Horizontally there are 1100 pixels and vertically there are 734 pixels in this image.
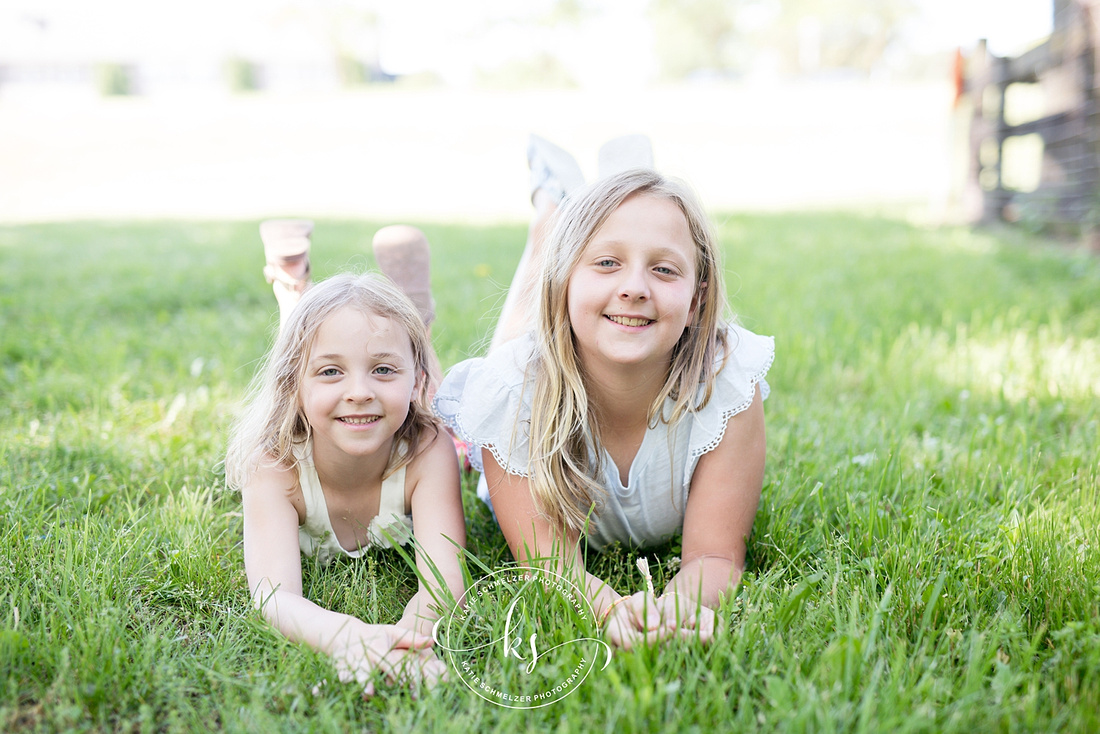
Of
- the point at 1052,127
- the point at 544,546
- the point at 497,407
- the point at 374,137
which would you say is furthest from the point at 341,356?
the point at 374,137

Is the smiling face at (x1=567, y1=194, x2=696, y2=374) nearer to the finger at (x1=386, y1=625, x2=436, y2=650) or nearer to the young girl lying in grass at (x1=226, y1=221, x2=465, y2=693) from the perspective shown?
the young girl lying in grass at (x1=226, y1=221, x2=465, y2=693)

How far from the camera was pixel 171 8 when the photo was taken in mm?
53094

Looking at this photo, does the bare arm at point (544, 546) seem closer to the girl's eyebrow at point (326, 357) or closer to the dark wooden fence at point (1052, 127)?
the girl's eyebrow at point (326, 357)

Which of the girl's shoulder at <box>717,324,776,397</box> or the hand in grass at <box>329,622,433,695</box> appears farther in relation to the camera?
the girl's shoulder at <box>717,324,776,397</box>

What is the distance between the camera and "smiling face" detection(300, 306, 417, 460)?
1.95m

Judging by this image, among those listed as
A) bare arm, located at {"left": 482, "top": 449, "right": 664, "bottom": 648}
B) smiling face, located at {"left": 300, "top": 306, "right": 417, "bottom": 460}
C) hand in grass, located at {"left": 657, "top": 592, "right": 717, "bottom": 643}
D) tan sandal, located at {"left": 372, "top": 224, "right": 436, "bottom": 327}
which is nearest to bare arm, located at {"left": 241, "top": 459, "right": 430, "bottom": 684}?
smiling face, located at {"left": 300, "top": 306, "right": 417, "bottom": 460}

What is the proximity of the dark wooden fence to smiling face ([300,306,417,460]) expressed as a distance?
5389 millimetres

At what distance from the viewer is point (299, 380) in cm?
204

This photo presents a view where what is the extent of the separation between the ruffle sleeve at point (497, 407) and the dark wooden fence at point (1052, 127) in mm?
5099

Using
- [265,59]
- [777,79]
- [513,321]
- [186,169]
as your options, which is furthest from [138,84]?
[513,321]

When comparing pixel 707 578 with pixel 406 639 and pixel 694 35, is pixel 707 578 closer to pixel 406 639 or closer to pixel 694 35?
pixel 406 639

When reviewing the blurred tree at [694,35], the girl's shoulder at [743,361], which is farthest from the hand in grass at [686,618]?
the blurred tree at [694,35]

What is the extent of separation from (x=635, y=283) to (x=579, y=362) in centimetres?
31

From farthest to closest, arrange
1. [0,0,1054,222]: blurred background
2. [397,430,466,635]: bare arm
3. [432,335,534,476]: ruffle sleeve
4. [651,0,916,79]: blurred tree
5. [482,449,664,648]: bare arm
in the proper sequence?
[651,0,916,79]: blurred tree → [0,0,1054,222]: blurred background → [432,335,534,476]: ruffle sleeve → [397,430,466,635]: bare arm → [482,449,664,648]: bare arm
